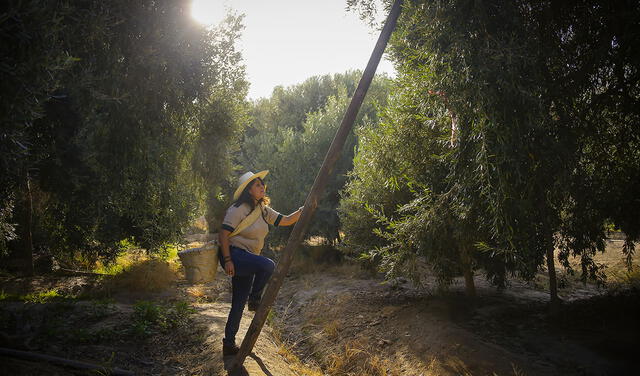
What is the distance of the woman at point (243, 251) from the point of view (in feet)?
17.5

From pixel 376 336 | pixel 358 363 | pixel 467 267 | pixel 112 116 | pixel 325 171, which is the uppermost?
pixel 112 116

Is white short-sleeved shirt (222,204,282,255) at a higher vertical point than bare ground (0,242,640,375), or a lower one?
higher

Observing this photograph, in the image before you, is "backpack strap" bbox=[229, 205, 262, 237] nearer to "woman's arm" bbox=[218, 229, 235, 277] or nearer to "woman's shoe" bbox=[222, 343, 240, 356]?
"woman's arm" bbox=[218, 229, 235, 277]

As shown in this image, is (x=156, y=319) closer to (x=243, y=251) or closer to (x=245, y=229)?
(x=243, y=251)

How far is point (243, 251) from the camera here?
17.7ft

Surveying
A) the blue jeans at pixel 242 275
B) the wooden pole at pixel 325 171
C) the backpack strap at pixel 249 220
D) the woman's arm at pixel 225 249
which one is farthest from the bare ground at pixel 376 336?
the backpack strap at pixel 249 220

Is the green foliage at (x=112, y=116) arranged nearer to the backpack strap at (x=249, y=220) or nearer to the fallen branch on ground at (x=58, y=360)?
the fallen branch on ground at (x=58, y=360)

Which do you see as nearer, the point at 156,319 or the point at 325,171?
the point at 325,171

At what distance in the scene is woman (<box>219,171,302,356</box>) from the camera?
5328 millimetres

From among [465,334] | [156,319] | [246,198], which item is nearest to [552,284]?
[465,334]

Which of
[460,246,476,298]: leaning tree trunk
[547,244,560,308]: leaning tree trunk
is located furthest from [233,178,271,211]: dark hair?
[547,244,560,308]: leaning tree trunk

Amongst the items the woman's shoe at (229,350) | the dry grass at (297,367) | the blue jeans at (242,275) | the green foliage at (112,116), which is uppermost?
the green foliage at (112,116)

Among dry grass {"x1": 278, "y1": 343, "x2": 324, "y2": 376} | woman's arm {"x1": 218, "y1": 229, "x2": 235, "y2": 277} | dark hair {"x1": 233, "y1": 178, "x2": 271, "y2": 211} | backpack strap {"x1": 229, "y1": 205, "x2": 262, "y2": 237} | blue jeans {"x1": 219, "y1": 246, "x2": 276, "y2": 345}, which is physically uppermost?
dark hair {"x1": 233, "y1": 178, "x2": 271, "y2": 211}

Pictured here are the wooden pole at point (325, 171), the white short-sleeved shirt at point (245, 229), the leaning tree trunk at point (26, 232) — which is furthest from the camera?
the leaning tree trunk at point (26, 232)
